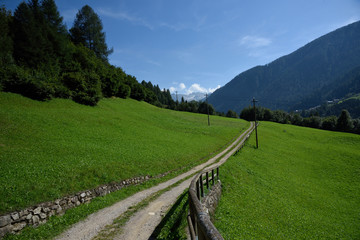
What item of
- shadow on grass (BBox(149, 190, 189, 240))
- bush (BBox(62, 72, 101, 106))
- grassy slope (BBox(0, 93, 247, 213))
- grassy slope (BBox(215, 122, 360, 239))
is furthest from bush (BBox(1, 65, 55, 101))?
grassy slope (BBox(215, 122, 360, 239))

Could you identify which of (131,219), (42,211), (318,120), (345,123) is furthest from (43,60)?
(318,120)

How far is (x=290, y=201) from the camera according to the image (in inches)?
717

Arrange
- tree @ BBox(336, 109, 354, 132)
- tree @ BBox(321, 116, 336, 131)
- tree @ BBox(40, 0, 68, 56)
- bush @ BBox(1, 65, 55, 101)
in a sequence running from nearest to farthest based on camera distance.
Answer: bush @ BBox(1, 65, 55, 101), tree @ BBox(40, 0, 68, 56), tree @ BBox(336, 109, 354, 132), tree @ BBox(321, 116, 336, 131)

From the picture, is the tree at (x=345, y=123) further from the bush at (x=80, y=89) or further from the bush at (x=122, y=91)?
the bush at (x=80, y=89)

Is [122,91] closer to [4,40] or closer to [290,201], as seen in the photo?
[4,40]

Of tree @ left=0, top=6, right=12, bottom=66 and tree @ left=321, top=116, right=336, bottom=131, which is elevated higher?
tree @ left=0, top=6, right=12, bottom=66

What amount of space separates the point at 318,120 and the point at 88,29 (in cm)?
15695

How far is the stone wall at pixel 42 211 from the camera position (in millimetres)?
9812

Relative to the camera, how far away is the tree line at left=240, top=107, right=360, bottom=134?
327 feet

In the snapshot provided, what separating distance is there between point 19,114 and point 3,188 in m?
19.4

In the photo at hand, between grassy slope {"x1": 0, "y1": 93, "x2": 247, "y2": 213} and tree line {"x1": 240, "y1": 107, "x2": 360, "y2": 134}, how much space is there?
11056 centimetres

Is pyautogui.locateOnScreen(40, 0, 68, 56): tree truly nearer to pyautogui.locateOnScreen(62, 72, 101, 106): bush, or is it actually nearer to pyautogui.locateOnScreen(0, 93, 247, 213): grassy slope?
pyautogui.locateOnScreen(62, 72, 101, 106): bush

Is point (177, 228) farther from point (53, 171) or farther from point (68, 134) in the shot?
point (68, 134)

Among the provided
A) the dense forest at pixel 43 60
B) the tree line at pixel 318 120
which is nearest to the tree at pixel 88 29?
the dense forest at pixel 43 60
